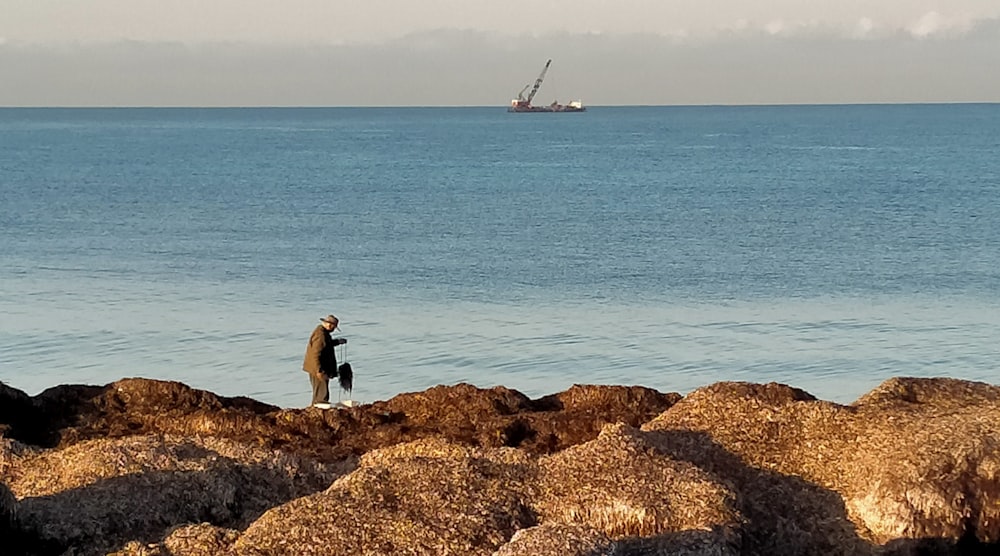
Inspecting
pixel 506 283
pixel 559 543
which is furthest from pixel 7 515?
pixel 506 283

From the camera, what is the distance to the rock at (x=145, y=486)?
14.8 m

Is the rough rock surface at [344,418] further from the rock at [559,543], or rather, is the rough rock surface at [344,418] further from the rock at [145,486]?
the rock at [559,543]

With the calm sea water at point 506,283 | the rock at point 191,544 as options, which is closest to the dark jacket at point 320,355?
the calm sea water at point 506,283

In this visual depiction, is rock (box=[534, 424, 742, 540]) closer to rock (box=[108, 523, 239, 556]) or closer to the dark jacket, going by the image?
rock (box=[108, 523, 239, 556])

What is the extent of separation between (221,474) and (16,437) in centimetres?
475

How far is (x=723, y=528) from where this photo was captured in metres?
13.6

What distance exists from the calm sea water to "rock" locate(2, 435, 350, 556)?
60.2 feet

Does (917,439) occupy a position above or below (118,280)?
above

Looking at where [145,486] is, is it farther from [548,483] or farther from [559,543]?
[559,543]

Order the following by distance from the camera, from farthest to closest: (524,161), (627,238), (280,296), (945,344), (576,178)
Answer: (524,161) < (576,178) < (627,238) < (280,296) < (945,344)

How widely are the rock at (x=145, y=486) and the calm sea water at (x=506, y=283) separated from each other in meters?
18.4

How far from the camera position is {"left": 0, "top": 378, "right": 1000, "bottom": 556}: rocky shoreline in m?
13.3

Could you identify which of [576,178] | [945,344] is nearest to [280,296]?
[945,344]

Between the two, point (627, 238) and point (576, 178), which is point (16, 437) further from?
point (576, 178)
